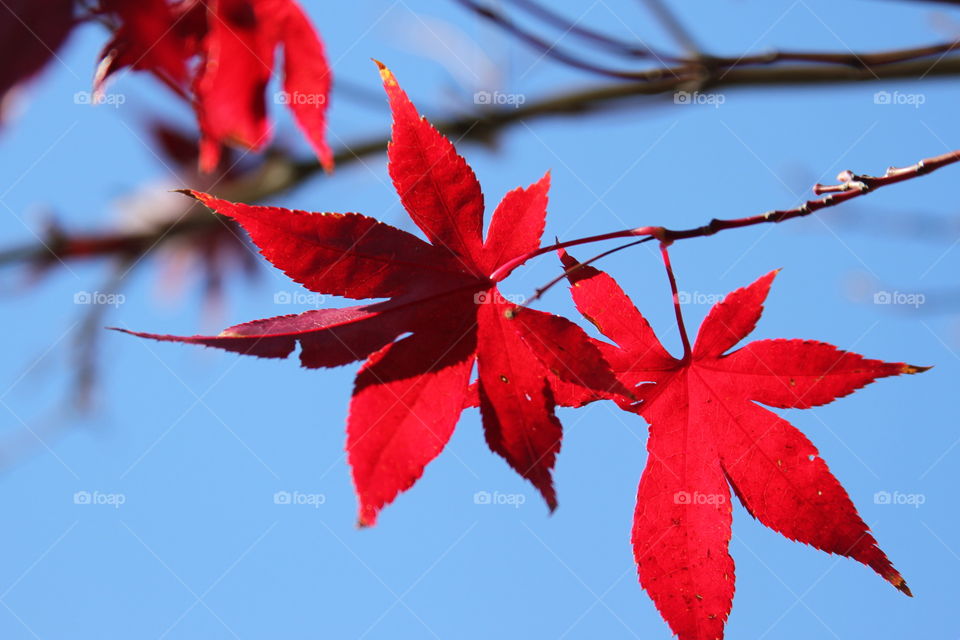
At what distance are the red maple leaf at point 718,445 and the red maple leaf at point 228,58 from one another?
0.38 metres

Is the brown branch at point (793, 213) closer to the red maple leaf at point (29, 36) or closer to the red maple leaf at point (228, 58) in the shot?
the red maple leaf at point (228, 58)

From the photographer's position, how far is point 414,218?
0.85 metres

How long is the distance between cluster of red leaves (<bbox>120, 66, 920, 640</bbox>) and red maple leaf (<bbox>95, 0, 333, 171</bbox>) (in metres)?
0.08

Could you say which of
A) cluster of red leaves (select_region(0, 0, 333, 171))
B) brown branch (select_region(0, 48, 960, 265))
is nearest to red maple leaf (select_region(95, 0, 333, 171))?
cluster of red leaves (select_region(0, 0, 333, 171))

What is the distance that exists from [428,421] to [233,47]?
18.5 inches

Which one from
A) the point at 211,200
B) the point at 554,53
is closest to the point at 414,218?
the point at 211,200

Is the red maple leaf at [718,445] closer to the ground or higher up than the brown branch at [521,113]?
closer to the ground

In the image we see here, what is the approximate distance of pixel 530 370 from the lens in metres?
0.83

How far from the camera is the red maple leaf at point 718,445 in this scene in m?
0.86

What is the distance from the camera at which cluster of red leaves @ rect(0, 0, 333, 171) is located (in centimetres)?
73

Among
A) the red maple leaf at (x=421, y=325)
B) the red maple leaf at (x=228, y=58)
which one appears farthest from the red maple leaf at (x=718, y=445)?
the red maple leaf at (x=228, y=58)

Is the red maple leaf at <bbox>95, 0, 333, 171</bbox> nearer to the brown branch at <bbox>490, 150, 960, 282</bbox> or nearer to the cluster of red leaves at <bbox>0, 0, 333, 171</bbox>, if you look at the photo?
the cluster of red leaves at <bbox>0, 0, 333, 171</bbox>

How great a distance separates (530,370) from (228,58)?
19.2 inches

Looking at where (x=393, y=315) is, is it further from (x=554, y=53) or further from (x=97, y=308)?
(x=97, y=308)
